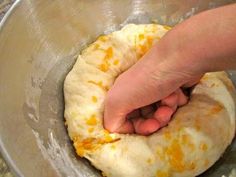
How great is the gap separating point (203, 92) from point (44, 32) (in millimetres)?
408

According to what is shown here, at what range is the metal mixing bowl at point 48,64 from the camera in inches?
28.3

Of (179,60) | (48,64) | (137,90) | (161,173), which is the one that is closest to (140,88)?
(137,90)

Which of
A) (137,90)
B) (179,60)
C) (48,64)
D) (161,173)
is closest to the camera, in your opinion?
(179,60)

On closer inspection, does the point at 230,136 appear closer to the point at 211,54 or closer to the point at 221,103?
the point at 221,103

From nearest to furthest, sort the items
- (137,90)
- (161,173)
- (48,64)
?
(137,90), (161,173), (48,64)

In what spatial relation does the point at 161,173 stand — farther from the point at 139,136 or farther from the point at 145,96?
the point at 145,96

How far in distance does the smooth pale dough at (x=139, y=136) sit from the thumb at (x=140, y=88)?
5 centimetres

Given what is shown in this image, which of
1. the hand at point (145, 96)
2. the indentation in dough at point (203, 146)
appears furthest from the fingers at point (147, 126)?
the indentation in dough at point (203, 146)

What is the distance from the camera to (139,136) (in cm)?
81

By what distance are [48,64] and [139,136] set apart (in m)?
0.29

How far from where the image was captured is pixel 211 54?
0.51 metres

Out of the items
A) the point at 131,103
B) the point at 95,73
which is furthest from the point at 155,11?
the point at 131,103

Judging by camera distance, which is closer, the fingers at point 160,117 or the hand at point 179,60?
the hand at point 179,60

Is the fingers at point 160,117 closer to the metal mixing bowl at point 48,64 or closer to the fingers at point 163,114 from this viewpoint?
the fingers at point 163,114
